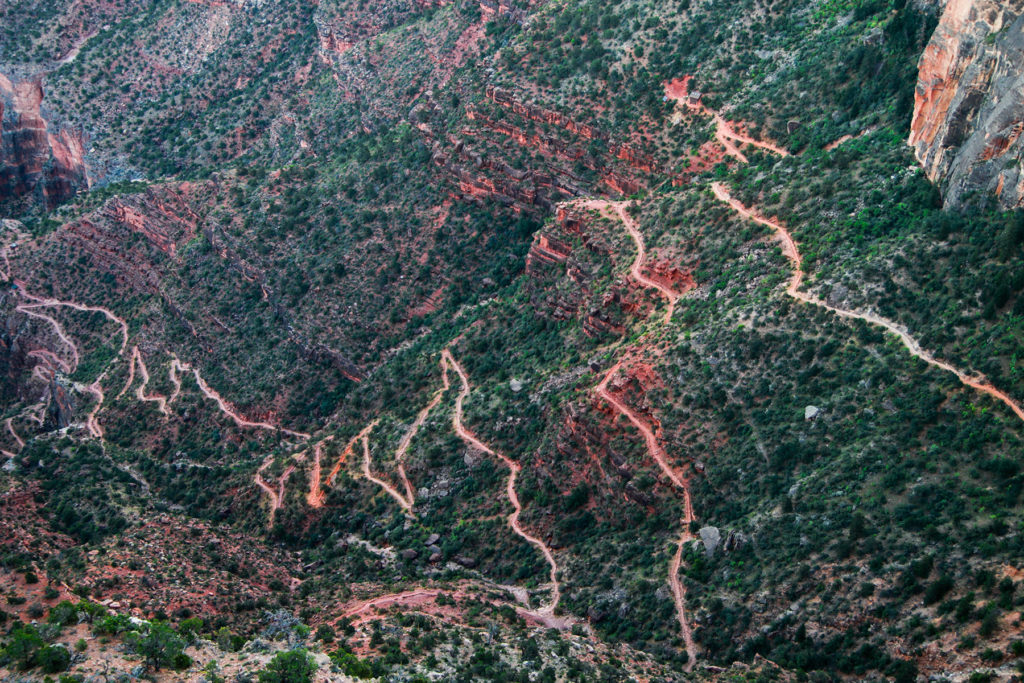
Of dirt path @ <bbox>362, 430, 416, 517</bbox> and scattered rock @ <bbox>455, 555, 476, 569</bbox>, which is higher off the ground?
dirt path @ <bbox>362, 430, 416, 517</bbox>

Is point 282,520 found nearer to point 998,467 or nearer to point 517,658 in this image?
point 517,658

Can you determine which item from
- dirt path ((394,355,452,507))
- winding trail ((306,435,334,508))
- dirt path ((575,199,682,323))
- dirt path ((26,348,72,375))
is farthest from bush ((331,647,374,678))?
dirt path ((26,348,72,375))

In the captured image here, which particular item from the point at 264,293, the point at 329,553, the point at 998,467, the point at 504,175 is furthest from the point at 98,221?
the point at 998,467

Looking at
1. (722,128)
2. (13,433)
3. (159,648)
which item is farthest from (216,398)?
(159,648)

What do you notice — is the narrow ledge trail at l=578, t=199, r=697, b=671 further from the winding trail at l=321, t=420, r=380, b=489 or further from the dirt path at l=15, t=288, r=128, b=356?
the dirt path at l=15, t=288, r=128, b=356

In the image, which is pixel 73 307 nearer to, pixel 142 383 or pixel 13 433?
pixel 13 433

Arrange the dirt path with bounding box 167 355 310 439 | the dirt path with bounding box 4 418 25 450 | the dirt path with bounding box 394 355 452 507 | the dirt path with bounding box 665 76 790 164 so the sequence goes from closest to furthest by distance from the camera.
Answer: the dirt path with bounding box 394 355 452 507, the dirt path with bounding box 665 76 790 164, the dirt path with bounding box 167 355 310 439, the dirt path with bounding box 4 418 25 450

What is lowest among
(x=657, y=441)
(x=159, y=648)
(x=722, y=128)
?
(x=159, y=648)
